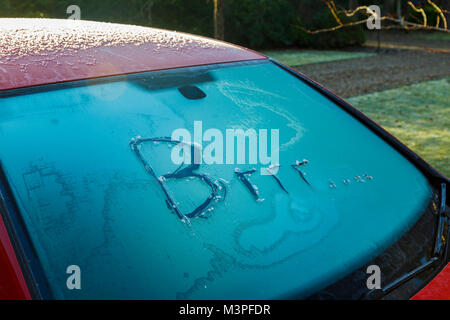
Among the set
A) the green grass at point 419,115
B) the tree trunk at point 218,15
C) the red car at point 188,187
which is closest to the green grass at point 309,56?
the tree trunk at point 218,15

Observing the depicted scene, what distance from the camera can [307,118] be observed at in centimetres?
158

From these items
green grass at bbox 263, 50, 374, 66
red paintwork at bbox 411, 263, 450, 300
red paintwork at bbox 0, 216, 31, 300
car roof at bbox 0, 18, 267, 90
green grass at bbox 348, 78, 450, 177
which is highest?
car roof at bbox 0, 18, 267, 90

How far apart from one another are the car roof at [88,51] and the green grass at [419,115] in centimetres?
366

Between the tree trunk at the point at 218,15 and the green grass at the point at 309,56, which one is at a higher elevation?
the tree trunk at the point at 218,15

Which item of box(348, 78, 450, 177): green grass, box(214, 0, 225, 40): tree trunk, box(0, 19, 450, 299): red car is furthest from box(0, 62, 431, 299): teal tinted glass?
box(214, 0, 225, 40): tree trunk

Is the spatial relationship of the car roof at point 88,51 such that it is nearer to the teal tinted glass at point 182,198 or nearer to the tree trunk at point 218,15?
the teal tinted glass at point 182,198

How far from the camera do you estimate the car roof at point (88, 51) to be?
1.33 metres

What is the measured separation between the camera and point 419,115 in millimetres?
7098

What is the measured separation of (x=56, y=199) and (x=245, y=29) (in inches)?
694

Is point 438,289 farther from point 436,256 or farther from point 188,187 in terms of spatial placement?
point 188,187

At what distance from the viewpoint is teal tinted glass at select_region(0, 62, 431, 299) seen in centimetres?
106

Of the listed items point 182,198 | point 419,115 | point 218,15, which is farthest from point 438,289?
point 218,15

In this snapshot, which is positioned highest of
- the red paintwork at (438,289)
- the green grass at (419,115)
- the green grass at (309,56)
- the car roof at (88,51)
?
the car roof at (88,51)

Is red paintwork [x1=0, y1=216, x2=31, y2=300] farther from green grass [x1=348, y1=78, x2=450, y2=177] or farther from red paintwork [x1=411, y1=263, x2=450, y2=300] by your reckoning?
green grass [x1=348, y1=78, x2=450, y2=177]
